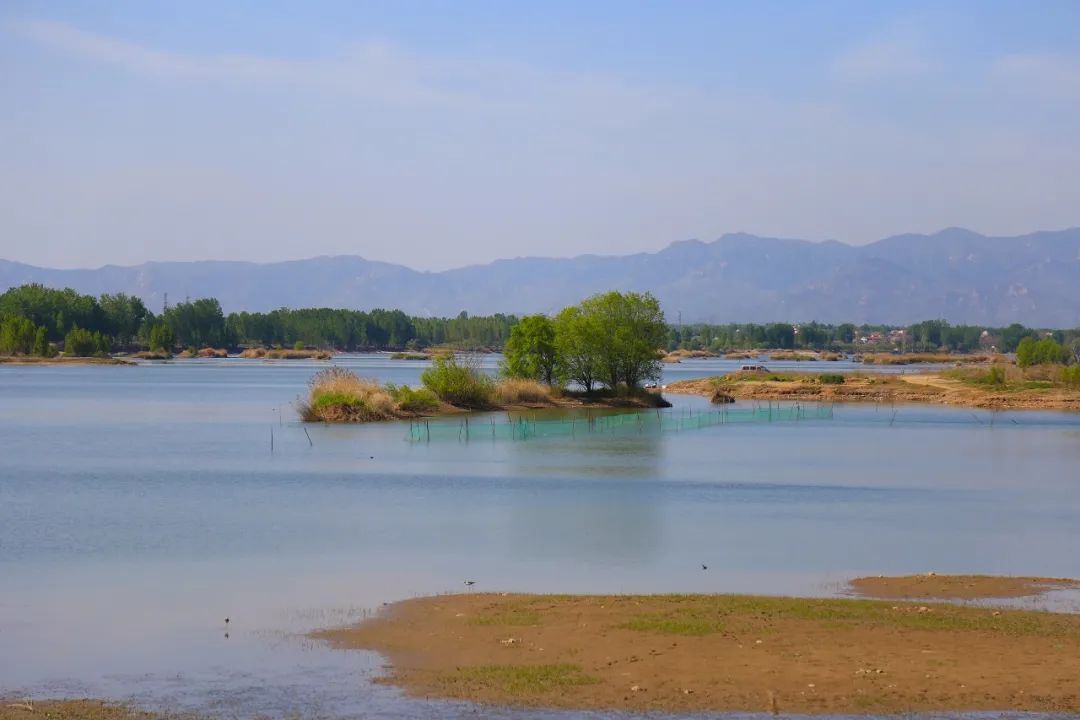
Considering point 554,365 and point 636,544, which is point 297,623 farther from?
point 554,365

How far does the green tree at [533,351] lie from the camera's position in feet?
271

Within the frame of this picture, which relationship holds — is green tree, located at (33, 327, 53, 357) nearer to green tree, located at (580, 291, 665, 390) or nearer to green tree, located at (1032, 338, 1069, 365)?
green tree, located at (580, 291, 665, 390)

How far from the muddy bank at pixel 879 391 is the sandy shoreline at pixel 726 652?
7813 cm

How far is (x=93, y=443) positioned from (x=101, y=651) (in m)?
36.8

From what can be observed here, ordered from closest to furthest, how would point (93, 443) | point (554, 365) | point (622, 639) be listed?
point (622, 639) < point (93, 443) < point (554, 365)

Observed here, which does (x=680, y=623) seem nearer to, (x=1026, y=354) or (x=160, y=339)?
(x=1026, y=354)

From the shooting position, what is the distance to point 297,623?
18.6 meters

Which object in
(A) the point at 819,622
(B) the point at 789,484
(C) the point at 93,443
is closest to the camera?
(A) the point at 819,622

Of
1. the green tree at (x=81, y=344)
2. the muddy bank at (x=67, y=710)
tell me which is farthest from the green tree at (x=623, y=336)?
the green tree at (x=81, y=344)

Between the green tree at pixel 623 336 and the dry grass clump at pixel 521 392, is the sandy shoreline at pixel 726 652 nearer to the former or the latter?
the dry grass clump at pixel 521 392

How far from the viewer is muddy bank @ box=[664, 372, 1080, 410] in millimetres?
92812

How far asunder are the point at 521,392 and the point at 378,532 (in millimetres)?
51902

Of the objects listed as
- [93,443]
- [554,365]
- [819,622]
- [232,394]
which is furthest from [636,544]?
[232,394]

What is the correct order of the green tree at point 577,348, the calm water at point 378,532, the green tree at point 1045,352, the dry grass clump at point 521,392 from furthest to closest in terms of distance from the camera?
the green tree at point 1045,352 < the green tree at point 577,348 < the dry grass clump at point 521,392 < the calm water at point 378,532
